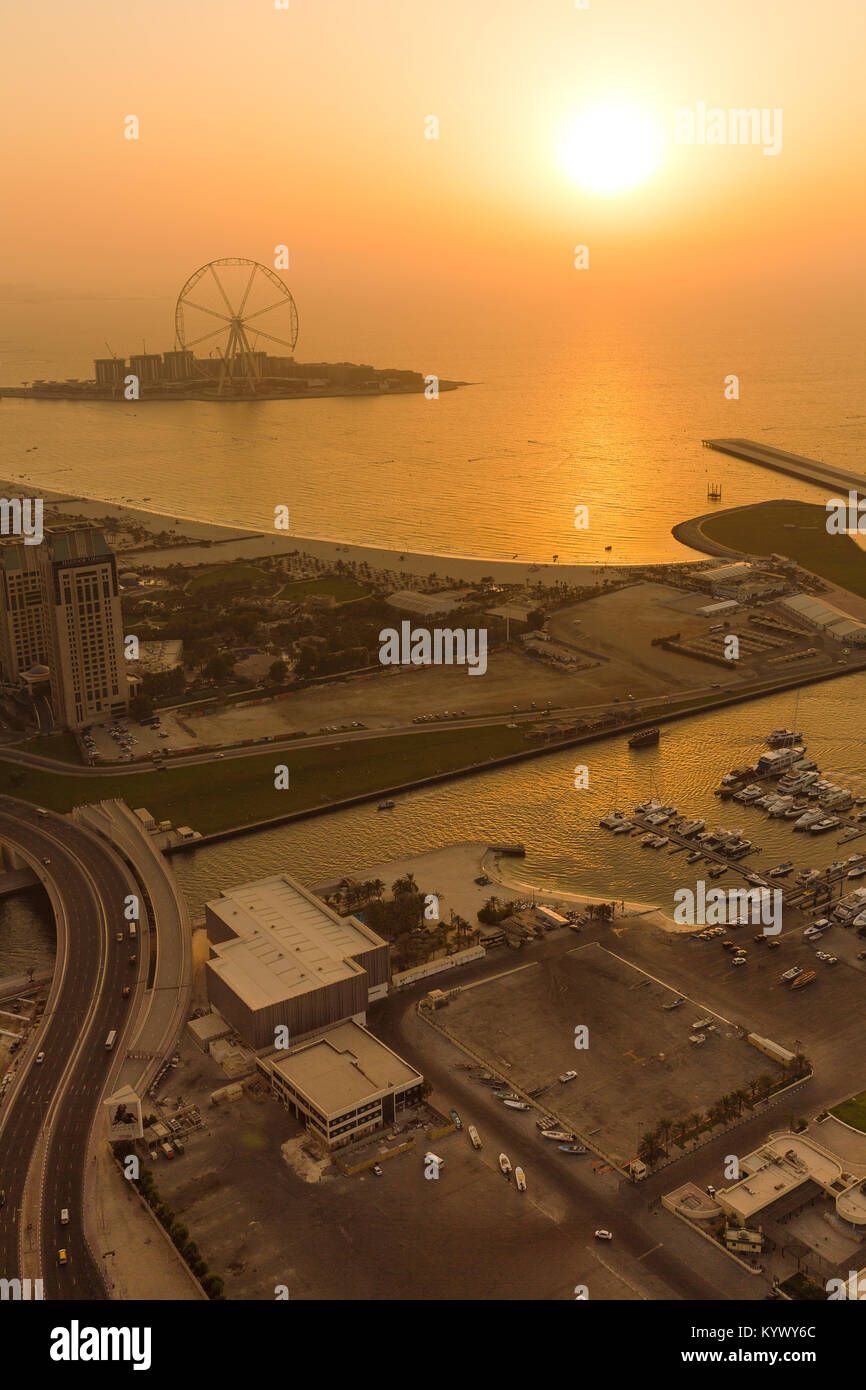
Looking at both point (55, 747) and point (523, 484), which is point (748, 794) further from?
point (523, 484)

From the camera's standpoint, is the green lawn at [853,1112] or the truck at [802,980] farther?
the truck at [802,980]

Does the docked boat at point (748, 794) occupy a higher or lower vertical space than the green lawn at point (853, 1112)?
higher

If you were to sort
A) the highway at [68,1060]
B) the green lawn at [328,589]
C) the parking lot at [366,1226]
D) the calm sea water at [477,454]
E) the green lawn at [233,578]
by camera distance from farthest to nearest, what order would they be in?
the calm sea water at [477,454]
the green lawn at [233,578]
the green lawn at [328,589]
the highway at [68,1060]
the parking lot at [366,1226]

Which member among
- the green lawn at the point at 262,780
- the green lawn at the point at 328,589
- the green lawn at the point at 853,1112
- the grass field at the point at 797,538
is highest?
the grass field at the point at 797,538

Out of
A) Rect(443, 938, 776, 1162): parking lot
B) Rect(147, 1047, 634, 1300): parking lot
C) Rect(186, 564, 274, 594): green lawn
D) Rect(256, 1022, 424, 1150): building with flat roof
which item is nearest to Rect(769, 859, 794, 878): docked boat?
Rect(443, 938, 776, 1162): parking lot

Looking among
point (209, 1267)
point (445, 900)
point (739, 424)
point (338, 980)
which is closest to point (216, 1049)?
point (338, 980)

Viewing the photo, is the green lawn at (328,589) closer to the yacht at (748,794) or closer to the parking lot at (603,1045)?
the yacht at (748,794)

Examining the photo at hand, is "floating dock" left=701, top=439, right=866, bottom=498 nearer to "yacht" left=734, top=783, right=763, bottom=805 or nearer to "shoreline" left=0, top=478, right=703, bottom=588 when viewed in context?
"shoreline" left=0, top=478, right=703, bottom=588

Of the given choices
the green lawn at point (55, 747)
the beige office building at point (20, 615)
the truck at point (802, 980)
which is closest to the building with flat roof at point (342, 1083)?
the truck at point (802, 980)
